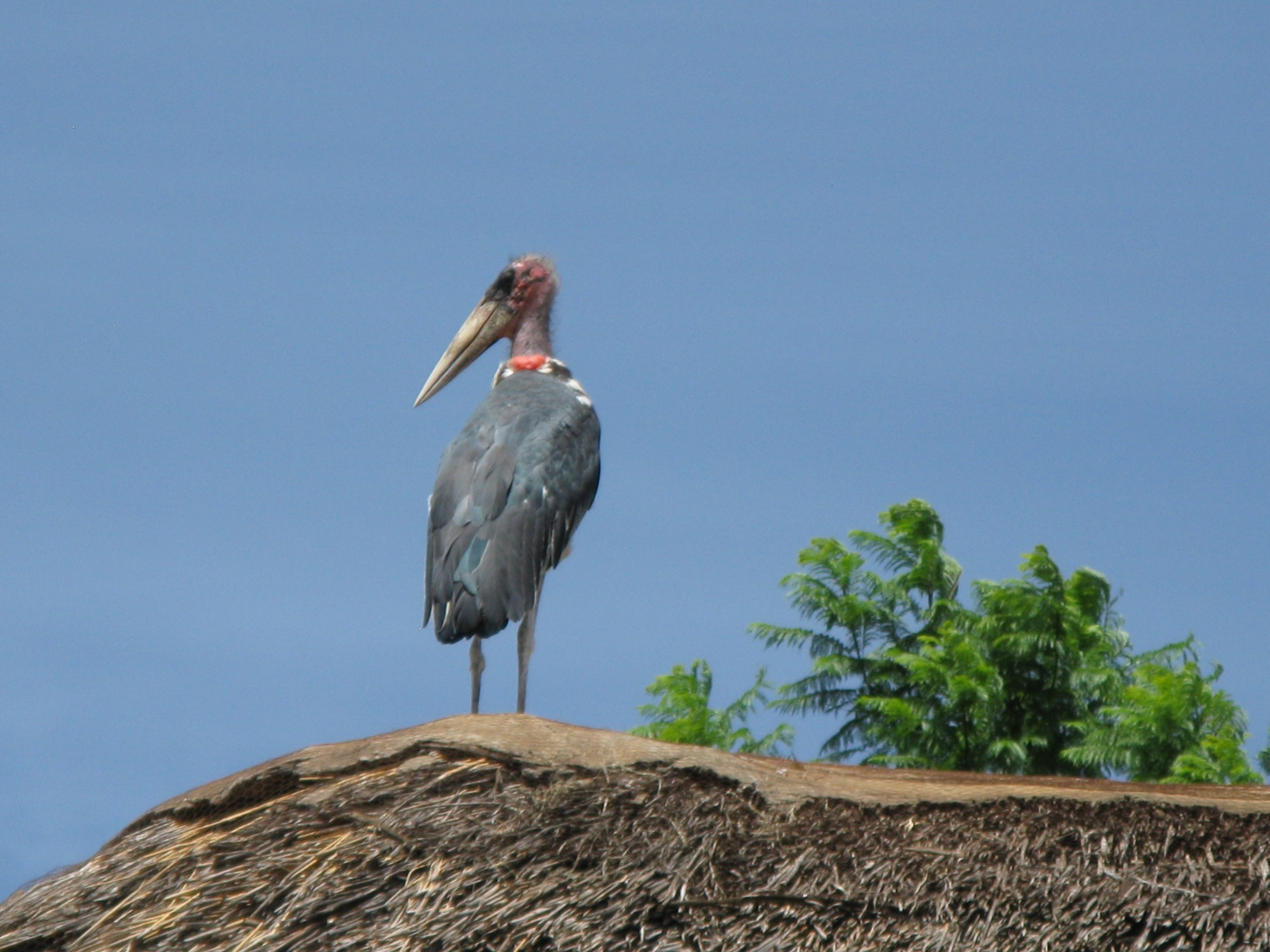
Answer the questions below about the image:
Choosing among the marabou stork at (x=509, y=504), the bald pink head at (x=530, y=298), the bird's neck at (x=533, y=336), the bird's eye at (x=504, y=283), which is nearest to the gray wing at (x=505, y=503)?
the marabou stork at (x=509, y=504)

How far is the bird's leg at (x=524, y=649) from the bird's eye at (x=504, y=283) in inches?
126

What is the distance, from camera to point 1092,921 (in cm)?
628

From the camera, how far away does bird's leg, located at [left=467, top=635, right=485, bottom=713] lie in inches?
360

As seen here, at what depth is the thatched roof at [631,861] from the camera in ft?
20.6

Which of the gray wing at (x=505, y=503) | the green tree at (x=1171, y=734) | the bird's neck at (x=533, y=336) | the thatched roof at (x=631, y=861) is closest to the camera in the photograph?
the thatched roof at (x=631, y=861)

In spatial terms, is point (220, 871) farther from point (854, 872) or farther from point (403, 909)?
point (854, 872)

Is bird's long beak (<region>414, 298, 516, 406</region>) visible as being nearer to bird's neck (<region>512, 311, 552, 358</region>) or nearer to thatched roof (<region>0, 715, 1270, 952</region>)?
bird's neck (<region>512, 311, 552, 358</region>)

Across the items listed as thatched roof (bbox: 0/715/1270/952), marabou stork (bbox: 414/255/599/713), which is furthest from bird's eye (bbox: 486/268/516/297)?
thatched roof (bbox: 0/715/1270/952)

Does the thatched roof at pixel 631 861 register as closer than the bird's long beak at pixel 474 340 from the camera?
Yes

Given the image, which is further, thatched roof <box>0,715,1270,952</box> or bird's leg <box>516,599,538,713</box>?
bird's leg <box>516,599,538,713</box>

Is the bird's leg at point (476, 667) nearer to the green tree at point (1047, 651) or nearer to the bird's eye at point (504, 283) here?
the bird's eye at point (504, 283)

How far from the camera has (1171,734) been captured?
13688mm

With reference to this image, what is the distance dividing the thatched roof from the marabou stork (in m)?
1.70

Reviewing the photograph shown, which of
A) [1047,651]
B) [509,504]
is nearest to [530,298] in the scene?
[509,504]
